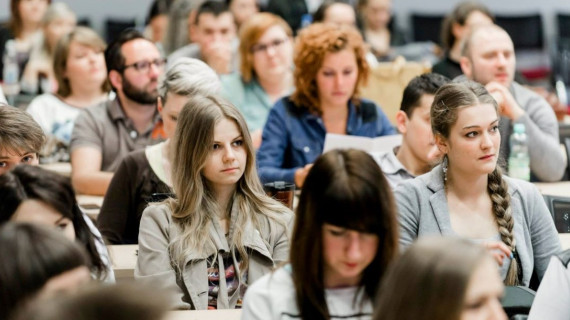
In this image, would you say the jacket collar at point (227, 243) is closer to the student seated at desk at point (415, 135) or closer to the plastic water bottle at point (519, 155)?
the student seated at desk at point (415, 135)

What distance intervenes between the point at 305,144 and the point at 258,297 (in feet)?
7.67

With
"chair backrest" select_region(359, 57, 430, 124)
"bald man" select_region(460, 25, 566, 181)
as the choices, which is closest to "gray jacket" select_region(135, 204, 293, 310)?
"bald man" select_region(460, 25, 566, 181)

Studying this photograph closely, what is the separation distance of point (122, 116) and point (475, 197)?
216 centimetres

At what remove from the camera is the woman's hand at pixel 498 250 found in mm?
2932

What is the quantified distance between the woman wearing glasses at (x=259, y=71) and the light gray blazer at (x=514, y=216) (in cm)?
228

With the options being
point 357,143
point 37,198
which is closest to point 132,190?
point 357,143

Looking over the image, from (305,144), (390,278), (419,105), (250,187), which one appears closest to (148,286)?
(390,278)

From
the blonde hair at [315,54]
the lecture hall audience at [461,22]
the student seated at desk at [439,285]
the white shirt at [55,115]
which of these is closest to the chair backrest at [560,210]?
the blonde hair at [315,54]

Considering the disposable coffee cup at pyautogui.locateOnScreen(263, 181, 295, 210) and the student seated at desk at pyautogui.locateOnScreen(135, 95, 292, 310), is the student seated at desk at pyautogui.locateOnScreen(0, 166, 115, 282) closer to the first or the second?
the student seated at desk at pyautogui.locateOnScreen(135, 95, 292, 310)

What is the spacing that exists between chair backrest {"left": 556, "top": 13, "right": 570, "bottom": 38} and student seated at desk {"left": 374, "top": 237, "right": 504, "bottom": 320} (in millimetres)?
7981

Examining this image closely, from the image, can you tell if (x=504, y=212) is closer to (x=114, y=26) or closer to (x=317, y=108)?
(x=317, y=108)

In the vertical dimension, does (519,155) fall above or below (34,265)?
below

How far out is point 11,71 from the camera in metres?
7.48

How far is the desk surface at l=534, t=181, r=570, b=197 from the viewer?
406cm
